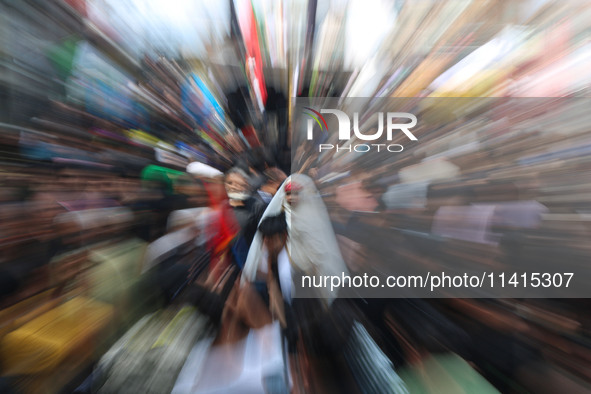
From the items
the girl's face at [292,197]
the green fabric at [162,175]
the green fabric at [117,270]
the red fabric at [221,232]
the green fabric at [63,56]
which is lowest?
the green fabric at [117,270]

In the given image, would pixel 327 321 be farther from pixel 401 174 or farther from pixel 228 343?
pixel 401 174

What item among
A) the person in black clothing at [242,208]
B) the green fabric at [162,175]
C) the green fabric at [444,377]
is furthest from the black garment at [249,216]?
the green fabric at [444,377]

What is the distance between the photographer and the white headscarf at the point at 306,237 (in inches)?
33.5

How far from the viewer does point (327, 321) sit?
0.85 meters

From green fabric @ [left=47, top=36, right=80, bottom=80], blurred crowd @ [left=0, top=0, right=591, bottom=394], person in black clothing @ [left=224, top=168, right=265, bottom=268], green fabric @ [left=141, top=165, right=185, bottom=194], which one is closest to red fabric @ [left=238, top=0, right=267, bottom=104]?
blurred crowd @ [left=0, top=0, right=591, bottom=394]

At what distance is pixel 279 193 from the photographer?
86 cm

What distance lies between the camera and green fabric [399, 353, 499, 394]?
2.58ft

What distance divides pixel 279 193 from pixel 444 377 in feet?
2.23

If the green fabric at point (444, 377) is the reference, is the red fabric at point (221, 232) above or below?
above

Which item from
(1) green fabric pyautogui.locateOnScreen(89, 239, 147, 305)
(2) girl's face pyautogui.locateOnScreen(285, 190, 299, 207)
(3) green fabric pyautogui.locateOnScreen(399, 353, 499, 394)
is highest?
(2) girl's face pyautogui.locateOnScreen(285, 190, 299, 207)

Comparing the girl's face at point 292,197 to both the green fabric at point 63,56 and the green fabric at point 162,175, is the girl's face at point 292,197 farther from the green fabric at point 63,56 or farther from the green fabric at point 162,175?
the green fabric at point 63,56

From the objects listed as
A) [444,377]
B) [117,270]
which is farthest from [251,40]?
[444,377]

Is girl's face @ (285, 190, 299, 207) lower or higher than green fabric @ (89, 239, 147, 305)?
higher

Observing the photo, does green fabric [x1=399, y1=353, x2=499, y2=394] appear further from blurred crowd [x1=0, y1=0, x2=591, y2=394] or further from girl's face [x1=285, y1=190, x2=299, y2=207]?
girl's face [x1=285, y1=190, x2=299, y2=207]
